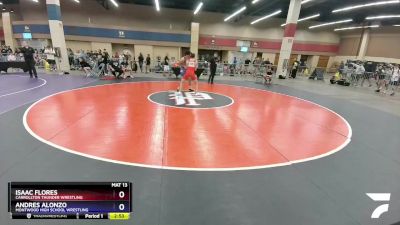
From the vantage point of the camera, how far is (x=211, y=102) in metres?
8.89

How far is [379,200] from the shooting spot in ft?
10.7

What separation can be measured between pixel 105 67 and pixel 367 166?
14912 millimetres

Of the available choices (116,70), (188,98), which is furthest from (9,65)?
(188,98)

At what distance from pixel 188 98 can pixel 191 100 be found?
0.38 m

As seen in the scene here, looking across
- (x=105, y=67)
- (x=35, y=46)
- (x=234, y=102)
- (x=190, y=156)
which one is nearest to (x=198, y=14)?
(x=105, y=67)

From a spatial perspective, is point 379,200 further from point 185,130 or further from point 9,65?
point 9,65

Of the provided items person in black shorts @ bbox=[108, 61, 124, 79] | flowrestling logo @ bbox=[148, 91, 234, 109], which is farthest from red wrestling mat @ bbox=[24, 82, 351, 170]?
person in black shorts @ bbox=[108, 61, 124, 79]

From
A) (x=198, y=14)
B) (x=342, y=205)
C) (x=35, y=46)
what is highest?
(x=198, y=14)

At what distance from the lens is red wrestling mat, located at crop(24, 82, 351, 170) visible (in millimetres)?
4289

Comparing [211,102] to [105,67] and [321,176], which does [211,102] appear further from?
[105,67]

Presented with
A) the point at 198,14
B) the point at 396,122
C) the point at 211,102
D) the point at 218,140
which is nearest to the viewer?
the point at 218,140
